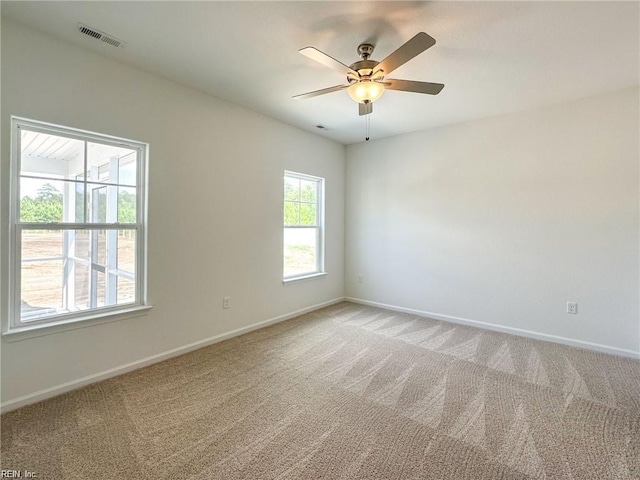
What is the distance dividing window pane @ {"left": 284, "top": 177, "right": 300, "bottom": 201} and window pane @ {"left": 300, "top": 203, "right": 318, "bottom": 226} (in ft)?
0.64

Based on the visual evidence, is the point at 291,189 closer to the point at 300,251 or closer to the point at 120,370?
the point at 300,251

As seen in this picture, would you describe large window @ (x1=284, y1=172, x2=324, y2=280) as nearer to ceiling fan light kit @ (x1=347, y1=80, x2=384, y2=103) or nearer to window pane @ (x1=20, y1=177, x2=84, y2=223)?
ceiling fan light kit @ (x1=347, y1=80, x2=384, y2=103)

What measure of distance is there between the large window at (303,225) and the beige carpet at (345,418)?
1.56 m

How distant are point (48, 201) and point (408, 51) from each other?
2.85m

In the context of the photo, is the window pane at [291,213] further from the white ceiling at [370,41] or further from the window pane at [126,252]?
the window pane at [126,252]

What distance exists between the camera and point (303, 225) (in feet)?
15.1

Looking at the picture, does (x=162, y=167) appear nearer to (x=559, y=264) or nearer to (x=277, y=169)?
(x=277, y=169)

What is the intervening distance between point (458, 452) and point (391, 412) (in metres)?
0.48

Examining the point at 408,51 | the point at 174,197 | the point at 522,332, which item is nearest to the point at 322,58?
the point at 408,51

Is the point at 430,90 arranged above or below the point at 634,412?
above

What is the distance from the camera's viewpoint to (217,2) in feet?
6.12

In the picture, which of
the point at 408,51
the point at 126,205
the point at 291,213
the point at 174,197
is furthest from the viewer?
the point at 291,213

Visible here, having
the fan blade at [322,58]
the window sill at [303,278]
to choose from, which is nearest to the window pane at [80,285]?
the window sill at [303,278]

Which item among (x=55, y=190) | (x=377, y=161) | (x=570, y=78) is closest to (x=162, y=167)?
(x=55, y=190)
